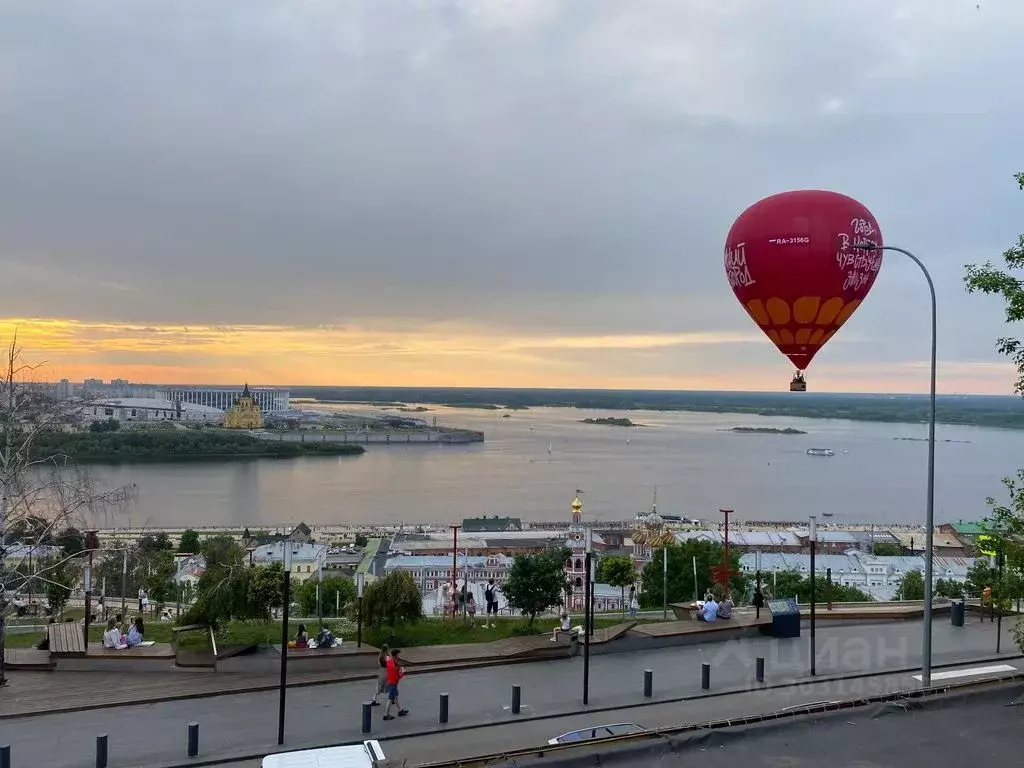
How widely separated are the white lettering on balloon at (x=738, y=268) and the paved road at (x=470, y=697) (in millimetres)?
4789

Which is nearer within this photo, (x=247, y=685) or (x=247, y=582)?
(x=247, y=685)

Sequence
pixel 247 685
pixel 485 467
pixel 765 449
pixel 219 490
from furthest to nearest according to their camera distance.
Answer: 1. pixel 765 449
2. pixel 485 467
3. pixel 219 490
4. pixel 247 685

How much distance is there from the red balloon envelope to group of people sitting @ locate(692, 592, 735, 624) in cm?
386

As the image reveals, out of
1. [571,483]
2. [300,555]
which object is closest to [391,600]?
[300,555]

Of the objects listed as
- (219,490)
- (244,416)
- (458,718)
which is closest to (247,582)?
(458,718)

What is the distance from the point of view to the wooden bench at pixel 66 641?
27.1ft

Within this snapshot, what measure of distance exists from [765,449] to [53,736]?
98.7m

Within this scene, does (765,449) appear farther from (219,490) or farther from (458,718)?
(458,718)

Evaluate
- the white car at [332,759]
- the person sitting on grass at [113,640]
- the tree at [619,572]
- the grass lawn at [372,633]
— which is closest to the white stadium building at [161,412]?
the tree at [619,572]

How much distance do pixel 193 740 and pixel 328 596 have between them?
13772 mm

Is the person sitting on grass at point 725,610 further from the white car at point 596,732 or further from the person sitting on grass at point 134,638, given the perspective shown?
the person sitting on grass at point 134,638

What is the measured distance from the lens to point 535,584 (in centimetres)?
1124

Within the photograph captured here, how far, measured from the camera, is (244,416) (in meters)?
116

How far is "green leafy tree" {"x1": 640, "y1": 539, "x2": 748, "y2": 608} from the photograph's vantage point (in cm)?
1662
